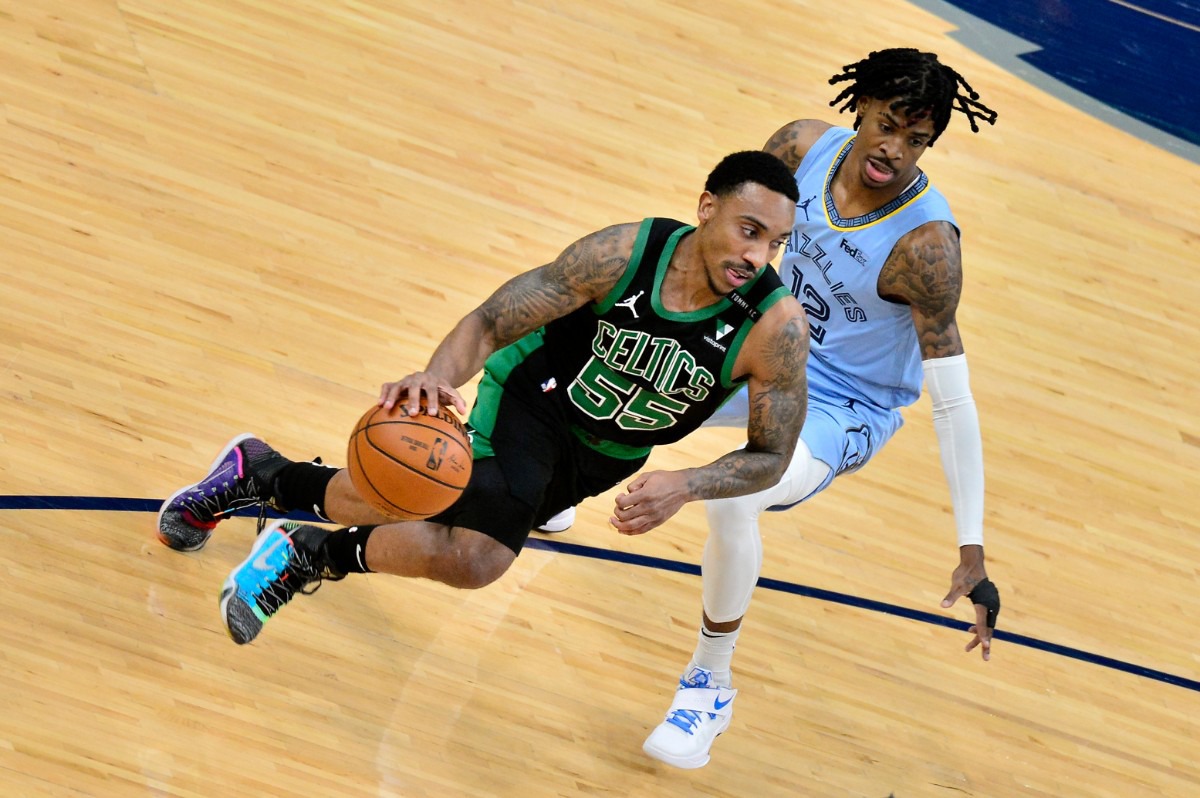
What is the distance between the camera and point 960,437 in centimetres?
389

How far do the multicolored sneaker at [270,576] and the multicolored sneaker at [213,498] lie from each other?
0.69 ft

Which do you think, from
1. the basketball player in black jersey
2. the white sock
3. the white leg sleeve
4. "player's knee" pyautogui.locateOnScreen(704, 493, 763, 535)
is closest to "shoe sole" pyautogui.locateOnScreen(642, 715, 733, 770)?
the white sock

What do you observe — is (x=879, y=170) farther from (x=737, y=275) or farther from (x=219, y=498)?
(x=219, y=498)

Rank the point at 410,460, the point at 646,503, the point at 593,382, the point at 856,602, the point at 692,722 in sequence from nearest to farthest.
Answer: the point at 646,503, the point at 410,460, the point at 593,382, the point at 692,722, the point at 856,602

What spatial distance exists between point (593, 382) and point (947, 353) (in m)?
1.07

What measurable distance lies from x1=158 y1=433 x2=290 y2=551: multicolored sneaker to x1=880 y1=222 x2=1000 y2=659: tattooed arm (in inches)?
78.2

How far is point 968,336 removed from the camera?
20.2 feet

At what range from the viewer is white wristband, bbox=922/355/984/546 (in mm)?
3797

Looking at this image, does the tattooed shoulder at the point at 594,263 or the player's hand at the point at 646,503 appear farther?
the tattooed shoulder at the point at 594,263

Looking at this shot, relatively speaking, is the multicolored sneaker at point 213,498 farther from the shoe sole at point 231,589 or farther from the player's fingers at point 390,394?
the player's fingers at point 390,394

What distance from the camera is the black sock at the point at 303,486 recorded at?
148 inches

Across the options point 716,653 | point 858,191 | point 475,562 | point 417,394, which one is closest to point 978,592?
point 716,653

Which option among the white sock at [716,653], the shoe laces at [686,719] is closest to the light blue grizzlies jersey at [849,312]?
the white sock at [716,653]

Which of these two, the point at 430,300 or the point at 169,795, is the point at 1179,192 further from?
the point at 169,795
